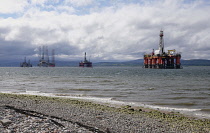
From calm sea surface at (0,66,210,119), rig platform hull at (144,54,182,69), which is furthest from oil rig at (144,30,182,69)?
calm sea surface at (0,66,210,119)

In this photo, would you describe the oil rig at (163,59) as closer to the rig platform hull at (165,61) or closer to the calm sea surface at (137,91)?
the rig platform hull at (165,61)

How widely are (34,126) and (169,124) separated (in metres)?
6.56

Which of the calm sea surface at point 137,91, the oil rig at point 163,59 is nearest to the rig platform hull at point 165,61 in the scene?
the oil rig at point 163,59

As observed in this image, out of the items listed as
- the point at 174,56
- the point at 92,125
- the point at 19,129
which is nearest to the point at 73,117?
the point at 92,125

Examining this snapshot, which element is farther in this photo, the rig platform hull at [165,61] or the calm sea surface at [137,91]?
the rig platform hull at [165,61]

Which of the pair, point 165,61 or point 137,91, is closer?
point 137,91

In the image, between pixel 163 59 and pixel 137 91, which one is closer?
pixel 137 91

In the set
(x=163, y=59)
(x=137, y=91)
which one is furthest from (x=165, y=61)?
(x=137, y=91)

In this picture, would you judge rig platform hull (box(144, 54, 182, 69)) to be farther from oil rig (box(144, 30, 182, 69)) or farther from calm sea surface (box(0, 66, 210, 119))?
calm sea surface (box(0, 66, 210, 119))

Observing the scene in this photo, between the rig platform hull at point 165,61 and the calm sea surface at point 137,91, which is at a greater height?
the rig platform hull at point 165,61

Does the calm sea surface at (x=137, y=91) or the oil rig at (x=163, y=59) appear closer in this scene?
the calm sea surface at (x=137, y=91)

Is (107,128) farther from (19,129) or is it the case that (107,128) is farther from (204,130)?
(204,130)

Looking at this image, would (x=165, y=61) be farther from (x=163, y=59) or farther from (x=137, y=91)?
(x=137, y=91)

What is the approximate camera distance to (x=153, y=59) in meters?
137
